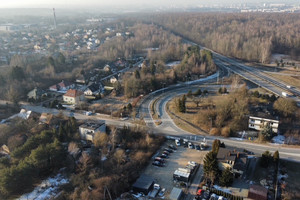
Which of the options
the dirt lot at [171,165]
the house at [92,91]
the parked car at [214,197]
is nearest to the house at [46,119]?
the house at [92,91]

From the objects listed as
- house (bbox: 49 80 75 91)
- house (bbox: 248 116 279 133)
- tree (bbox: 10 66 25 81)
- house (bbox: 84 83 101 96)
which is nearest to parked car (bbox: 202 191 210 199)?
house (bbox: 248 116 279 133)

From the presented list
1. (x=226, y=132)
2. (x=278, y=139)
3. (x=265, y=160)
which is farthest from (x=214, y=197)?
(x=278, y=139)

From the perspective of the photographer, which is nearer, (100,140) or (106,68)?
(100,140)

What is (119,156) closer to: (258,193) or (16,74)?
(258,193)

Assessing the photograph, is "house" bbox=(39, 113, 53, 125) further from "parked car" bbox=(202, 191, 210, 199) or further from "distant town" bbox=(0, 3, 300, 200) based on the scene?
"parked car" bbox=(202, 191, 210, 199)

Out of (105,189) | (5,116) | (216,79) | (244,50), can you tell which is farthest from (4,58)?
(244,50)

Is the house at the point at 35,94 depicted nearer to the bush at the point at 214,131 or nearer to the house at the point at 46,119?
the house at the point at 46,119

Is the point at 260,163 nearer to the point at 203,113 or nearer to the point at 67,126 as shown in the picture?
the point at 203,113
